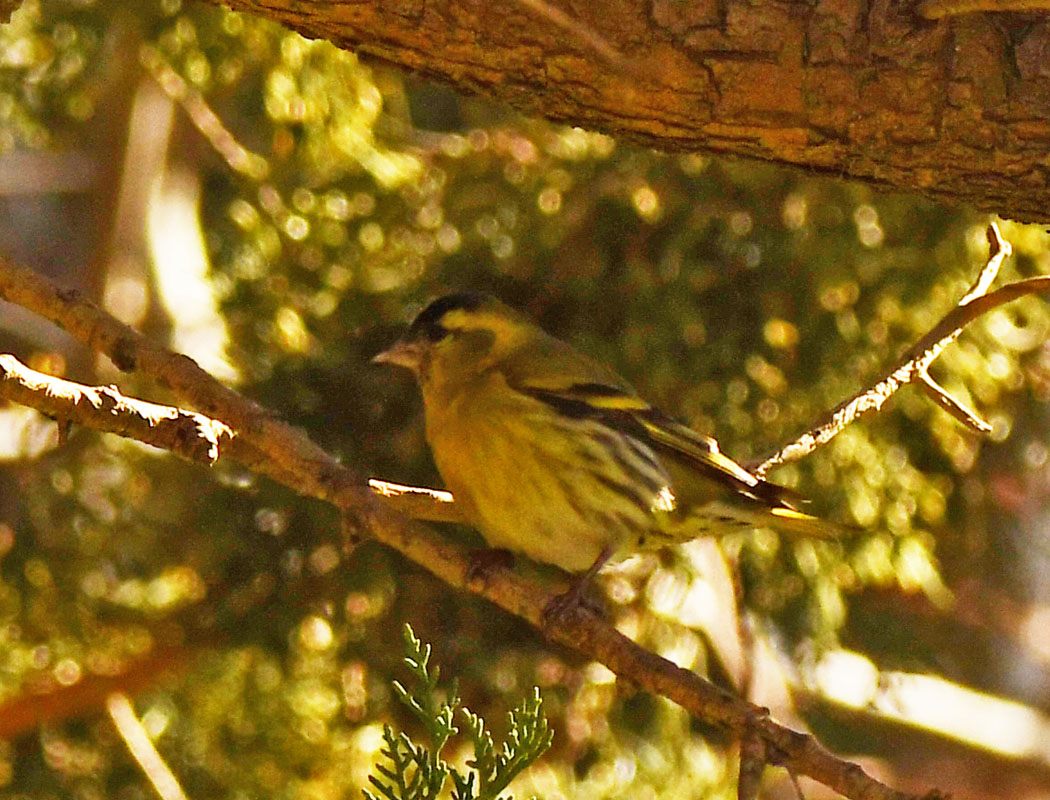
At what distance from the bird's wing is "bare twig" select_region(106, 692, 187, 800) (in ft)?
5.30

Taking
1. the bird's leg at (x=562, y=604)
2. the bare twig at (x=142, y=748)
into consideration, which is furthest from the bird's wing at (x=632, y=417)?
the bare twig at (x=142, y=748)

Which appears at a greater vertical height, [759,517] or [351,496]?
[351,496]

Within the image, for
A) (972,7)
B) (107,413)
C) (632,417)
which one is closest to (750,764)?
(107,413)

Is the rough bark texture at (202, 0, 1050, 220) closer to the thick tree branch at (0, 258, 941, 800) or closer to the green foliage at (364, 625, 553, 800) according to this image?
the thick tree branch at (0, 258, 941, 800)

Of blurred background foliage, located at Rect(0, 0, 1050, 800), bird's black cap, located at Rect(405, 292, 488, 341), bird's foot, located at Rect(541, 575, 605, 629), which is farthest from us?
blurred background foliage, located at Rect(0, 0, 1050, 800)

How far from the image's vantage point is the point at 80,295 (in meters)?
2.26

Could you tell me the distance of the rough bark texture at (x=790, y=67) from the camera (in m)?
2.15

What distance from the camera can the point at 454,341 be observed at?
3168 mm

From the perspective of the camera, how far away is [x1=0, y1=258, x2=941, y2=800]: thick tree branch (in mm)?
1869

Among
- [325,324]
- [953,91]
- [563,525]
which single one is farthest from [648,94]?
[325,324]

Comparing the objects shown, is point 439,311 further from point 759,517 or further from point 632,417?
point 759,517

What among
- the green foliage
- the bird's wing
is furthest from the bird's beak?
the green foliage

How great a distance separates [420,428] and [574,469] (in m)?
0.84

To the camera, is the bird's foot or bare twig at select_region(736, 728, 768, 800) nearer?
bare twig at select_region(736, 728, 768, 800)
